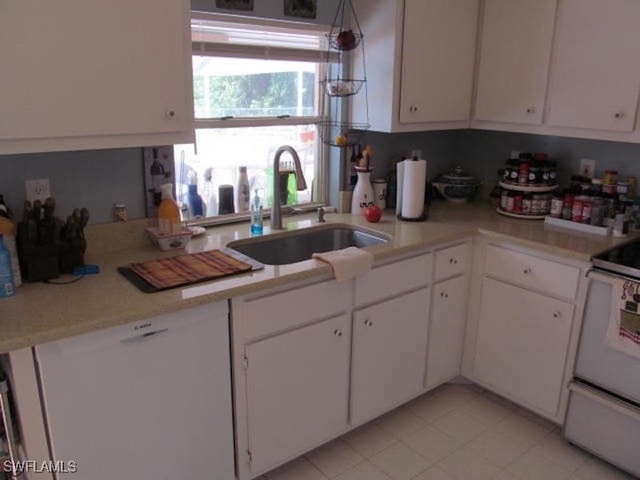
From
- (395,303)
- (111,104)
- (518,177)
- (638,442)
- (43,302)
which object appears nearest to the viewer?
(43,302)

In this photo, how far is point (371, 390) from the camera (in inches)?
91.1

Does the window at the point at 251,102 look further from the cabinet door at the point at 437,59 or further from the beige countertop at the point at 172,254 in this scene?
the cabinet door at the point at 437,59

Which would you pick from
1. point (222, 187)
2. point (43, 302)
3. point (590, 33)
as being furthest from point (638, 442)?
point (43, 302)

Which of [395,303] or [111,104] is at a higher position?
[111,104]

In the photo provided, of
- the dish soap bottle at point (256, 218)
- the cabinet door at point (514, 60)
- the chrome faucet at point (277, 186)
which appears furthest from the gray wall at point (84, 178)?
the cabinet door at point (514, 60)

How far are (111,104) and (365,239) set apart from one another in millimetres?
1263

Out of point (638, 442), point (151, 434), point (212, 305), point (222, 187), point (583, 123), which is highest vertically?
point (583, 123)

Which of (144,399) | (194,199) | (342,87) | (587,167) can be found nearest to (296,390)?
(144,399)

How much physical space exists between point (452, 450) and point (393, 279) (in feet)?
2.69

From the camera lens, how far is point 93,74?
1641mm

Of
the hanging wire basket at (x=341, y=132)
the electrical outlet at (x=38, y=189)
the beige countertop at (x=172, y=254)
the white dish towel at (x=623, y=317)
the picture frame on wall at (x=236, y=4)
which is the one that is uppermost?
the picture frame on wall at (x=236, y=4)

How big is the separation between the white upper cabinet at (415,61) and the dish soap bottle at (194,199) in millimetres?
882

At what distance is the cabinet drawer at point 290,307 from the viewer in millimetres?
1815

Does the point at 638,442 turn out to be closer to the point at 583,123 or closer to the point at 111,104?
the point at 583,123
